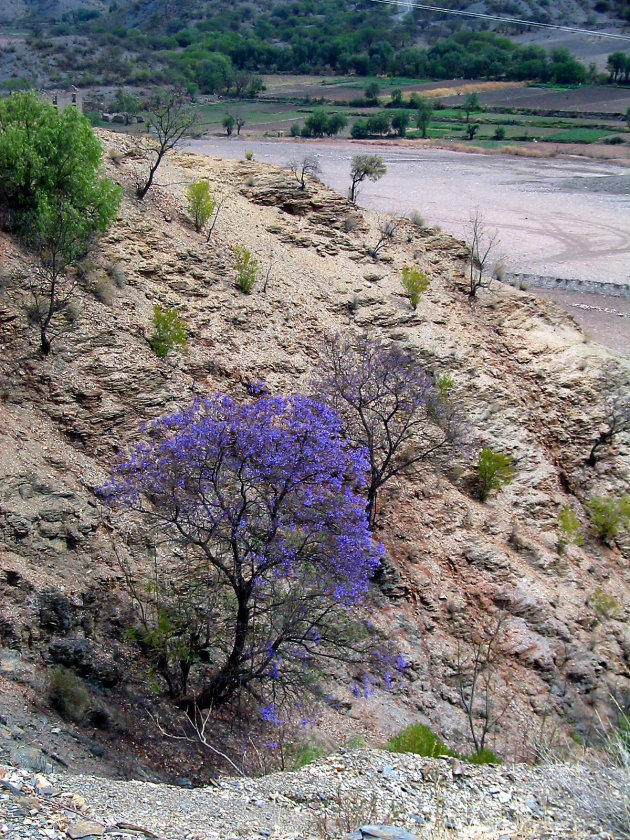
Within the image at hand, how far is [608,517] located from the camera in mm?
15500

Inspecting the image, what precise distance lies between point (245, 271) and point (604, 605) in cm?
861

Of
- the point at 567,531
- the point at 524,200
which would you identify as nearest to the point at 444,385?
the point at 567,531

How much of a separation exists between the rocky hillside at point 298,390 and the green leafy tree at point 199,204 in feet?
0.75

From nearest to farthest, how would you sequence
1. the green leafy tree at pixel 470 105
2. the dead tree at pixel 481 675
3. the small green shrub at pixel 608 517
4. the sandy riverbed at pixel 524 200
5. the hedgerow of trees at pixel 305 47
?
1. the dead tree at pixel 481 675
2. the small green shrub at pixel 608 517
3. the sandy riverbed at pixel 524 200
4. the hedgerow of trees at pixel 305 47
5. the green leafy tree at pixel 470 105

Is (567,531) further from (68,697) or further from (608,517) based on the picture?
(68,697)

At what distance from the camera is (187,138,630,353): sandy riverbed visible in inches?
1355

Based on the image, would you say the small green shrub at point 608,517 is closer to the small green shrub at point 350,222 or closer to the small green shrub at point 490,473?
the small green shrub at point 490,473

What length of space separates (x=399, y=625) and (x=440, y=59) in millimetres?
89182

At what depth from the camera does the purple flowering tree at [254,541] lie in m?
8.49

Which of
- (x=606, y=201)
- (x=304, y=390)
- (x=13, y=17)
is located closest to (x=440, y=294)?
(x=304, y=390)

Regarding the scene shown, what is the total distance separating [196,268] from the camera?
50.1 ft

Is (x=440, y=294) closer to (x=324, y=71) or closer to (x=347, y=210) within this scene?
(x=347, y=210)

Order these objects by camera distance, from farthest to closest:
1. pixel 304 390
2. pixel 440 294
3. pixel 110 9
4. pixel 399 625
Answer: pixel 110 9
pixel 440 294
pixel 304 390
pixel 399 625

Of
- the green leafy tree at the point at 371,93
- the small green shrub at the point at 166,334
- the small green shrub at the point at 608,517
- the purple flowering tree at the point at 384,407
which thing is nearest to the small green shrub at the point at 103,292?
the small green shrub at the point at 166,334
